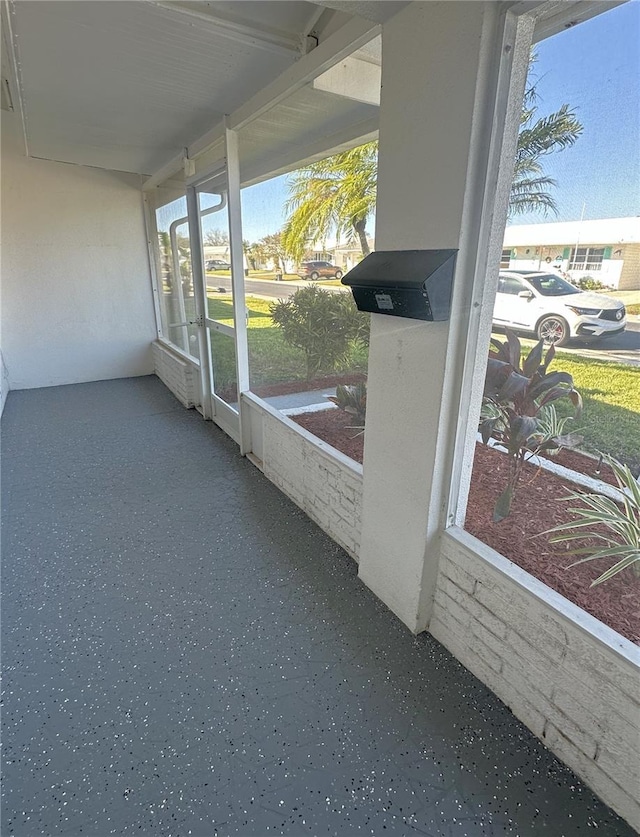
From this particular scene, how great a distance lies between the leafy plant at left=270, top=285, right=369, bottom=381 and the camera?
2.18 meters

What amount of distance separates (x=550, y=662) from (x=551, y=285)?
1.13m

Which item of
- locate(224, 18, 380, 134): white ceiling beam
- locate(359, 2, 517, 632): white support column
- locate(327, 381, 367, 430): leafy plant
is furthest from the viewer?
locate(327, 381, 367, 430): leafy plant

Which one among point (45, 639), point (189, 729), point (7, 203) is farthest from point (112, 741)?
point (7, 203)

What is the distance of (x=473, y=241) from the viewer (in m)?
1.34

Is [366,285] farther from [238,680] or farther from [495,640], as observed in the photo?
[238,680]

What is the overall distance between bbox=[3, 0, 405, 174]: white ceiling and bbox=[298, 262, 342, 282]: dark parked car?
3.18 ft

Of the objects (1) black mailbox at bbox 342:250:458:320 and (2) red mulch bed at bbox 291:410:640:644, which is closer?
(2) red mulch bed at bbox 291:410:640:644

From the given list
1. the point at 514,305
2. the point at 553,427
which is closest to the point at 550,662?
the point at 553,427

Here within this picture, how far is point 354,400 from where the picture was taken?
222cm

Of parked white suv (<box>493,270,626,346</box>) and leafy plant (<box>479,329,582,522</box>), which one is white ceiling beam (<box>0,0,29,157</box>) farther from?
leafy plant (<box>479,329,582,522</box>)

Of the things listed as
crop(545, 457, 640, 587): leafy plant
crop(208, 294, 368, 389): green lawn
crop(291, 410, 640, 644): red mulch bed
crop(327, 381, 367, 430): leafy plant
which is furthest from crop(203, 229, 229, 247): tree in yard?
crop(545, 457, 640, 587): leafy plant

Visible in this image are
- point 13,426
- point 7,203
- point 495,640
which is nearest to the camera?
point 495,640

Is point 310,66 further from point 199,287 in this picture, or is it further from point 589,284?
point 199,287

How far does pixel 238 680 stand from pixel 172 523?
47.3 inches
